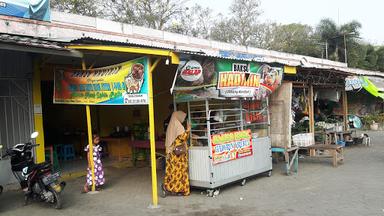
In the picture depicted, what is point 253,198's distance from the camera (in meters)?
6.70

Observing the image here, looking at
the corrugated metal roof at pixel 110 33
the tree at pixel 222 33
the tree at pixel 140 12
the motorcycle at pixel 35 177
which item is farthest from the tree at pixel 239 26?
the motorcycle at pixel 35 177

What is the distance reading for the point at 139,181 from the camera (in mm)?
8430

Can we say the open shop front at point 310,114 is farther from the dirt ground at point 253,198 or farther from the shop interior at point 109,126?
the shop interior at point 109,126

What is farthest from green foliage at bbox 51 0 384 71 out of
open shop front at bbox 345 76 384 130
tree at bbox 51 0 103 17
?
open shop front at bbox 345 76 384 130

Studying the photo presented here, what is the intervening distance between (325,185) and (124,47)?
4.83 m

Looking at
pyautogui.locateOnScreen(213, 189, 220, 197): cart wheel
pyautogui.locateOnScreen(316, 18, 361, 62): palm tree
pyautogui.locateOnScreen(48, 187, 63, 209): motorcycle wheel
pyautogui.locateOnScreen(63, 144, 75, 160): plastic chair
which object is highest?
pyautogui.locateOnScreen(316, 18, 361, 62): palm tree

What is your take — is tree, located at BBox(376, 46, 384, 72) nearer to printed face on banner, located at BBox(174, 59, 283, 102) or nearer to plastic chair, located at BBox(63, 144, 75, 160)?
printed face on banner, located at BBox(174, 59, 283, 102)

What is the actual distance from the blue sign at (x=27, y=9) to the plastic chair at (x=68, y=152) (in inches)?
168

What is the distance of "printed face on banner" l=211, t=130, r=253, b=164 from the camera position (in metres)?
7.00

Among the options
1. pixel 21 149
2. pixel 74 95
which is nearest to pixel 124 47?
pixel 74 95

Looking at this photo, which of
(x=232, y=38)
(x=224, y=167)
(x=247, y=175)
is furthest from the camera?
(x=232, y=38)

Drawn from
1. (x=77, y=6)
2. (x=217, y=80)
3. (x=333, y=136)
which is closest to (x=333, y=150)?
(x=333, y=136)

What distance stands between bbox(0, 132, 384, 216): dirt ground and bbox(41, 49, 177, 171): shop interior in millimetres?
1635

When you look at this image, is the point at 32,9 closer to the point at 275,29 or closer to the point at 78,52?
the point at 78,52
